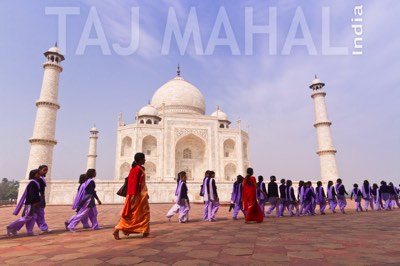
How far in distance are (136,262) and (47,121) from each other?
18.5 meters

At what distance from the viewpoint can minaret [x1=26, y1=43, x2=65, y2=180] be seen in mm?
17203

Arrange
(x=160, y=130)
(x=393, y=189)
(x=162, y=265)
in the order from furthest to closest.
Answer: (x=160, y=130), (x=393, y=189), (x=162, y=265)

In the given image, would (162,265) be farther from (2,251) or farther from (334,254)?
(2,251)

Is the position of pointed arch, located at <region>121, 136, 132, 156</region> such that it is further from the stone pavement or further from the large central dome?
the stone pavement

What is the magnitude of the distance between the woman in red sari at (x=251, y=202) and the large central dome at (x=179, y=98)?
79.8ft

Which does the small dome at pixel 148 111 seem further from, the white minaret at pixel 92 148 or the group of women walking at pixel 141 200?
the group of women walking at pixel 141 200

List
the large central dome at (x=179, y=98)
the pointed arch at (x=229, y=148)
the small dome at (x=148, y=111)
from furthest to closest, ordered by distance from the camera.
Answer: the large central dome at (x=179, y=98), the small dome at (x=148, y=111), the pointed arch at (x=229, y=148)

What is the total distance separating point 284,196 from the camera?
26.0 ft

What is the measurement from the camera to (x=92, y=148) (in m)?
29.3

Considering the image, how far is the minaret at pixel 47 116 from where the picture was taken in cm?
1720

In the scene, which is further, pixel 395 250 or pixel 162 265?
pixel 395 250

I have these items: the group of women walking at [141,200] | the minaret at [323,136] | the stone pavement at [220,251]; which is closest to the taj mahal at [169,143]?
the minaret at [323,136]

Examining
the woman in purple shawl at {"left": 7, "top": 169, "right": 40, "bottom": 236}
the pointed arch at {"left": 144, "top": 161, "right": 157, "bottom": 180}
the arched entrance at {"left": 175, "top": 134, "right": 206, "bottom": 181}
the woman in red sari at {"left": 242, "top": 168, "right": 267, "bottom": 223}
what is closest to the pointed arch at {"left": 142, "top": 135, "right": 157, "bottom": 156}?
the pointed arch at {"left": 144, "top": 161, "right": 157, "bottom": 180}

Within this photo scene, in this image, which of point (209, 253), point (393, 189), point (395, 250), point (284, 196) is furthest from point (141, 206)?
point (393, 189)
